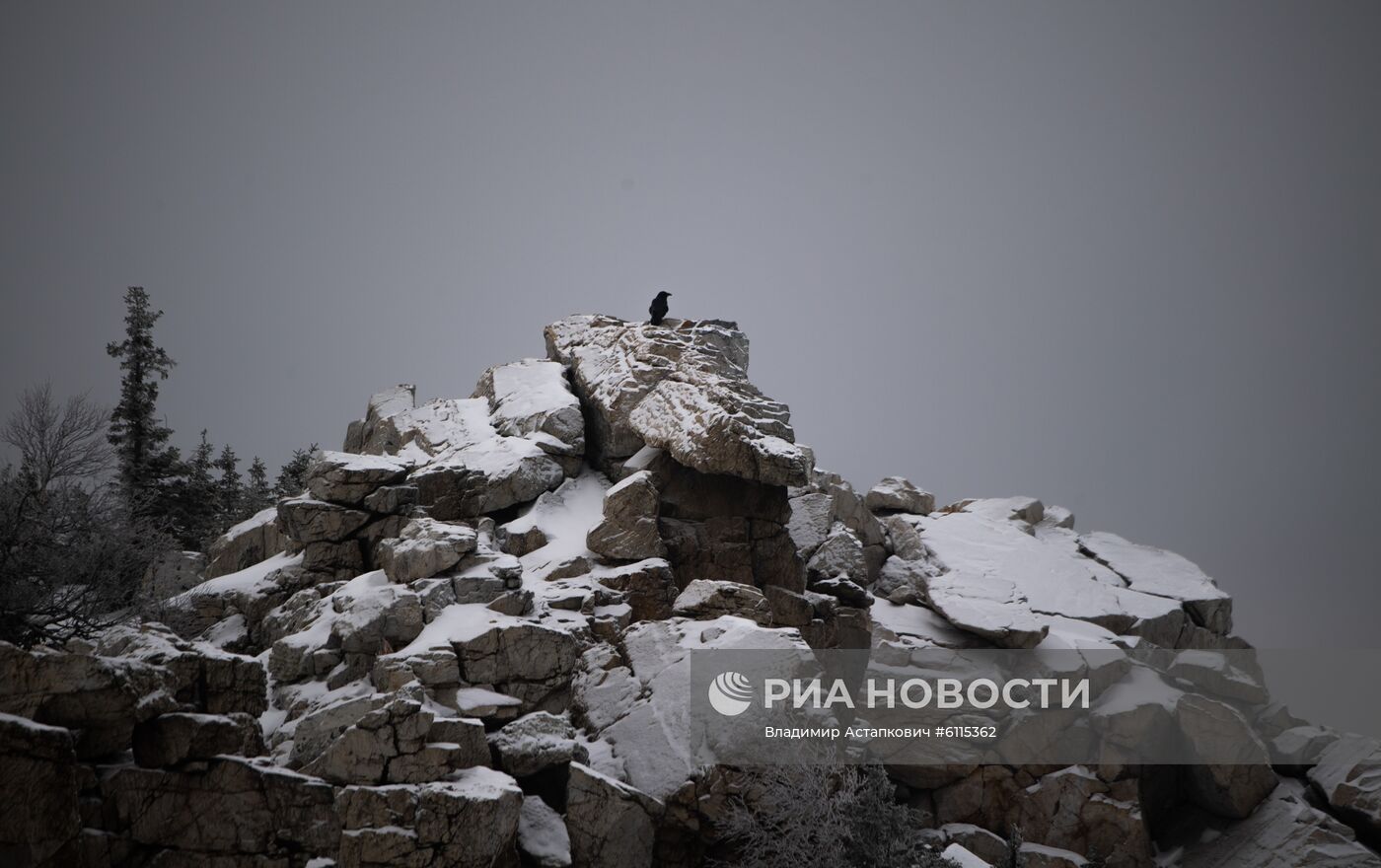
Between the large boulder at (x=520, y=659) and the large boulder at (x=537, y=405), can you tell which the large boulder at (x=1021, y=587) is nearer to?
the large boulder at (x=537, y=405)

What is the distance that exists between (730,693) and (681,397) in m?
11.7

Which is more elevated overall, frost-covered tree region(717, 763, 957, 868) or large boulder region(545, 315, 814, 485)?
large boulder region(545, 315, 814, 485)

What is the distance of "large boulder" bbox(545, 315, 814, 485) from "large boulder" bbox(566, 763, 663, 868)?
10.9m

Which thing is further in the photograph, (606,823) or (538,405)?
(538,405)

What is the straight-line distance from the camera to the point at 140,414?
33.5 metres

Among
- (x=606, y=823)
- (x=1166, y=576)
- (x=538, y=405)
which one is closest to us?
(x=606, y=823)

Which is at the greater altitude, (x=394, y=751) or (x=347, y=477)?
(x=347, y=477)

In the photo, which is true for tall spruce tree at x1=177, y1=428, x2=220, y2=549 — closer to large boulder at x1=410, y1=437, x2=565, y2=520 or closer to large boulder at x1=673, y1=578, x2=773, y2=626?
large boulder at x1=410, y1=437, x2=565, y2=520

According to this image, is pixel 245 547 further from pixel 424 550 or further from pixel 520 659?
pixel 520 659

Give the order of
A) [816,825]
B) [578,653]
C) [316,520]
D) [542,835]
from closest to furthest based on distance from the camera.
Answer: [542,835], [816,825], [578,653], [316,520]

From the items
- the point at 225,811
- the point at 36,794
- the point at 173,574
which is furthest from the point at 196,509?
the point at 36,794

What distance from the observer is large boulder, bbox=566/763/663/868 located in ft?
49.8

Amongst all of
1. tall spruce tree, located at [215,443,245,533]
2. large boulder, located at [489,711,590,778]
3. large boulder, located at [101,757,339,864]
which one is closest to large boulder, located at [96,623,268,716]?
large boulder, located at [101,757,339,864]

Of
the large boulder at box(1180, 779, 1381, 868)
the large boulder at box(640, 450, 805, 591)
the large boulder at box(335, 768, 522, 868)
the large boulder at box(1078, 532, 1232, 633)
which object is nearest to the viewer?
the large boulder at box(335, 768, 522, 868)
